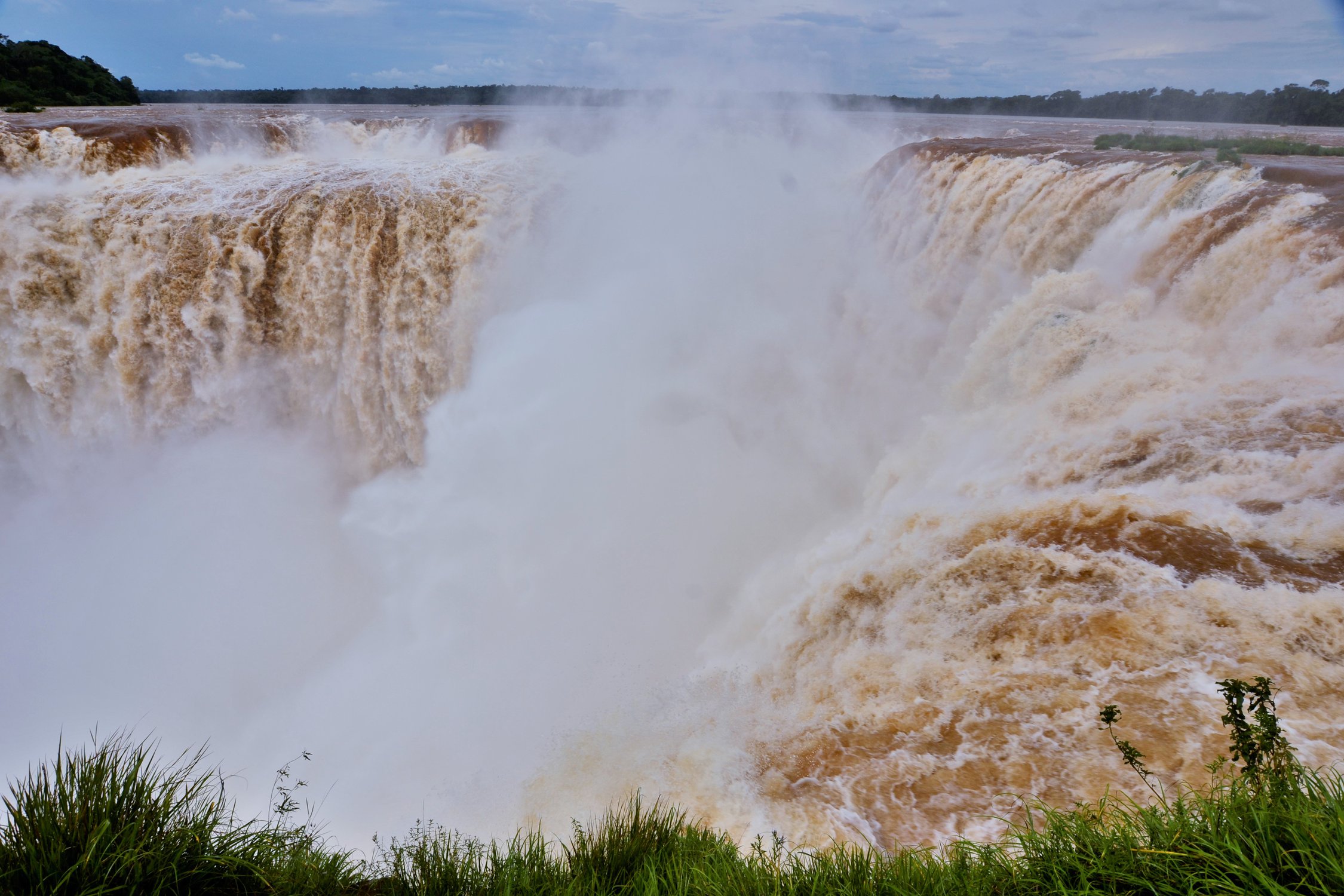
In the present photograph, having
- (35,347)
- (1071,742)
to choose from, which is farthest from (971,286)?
(35,347)

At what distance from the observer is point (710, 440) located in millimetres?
10914

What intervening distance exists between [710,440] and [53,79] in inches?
1372

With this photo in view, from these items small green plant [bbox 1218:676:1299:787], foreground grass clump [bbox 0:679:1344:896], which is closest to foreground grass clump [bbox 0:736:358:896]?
foreground grass clump [bbox 0:679:1344:896]

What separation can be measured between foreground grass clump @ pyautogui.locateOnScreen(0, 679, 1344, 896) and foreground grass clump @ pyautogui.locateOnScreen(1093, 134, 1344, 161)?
30.1 feet

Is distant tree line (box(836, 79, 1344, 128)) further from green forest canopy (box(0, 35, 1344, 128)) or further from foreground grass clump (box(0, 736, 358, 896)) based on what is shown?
foreground grass clump (box(0, 736, 358, 896))

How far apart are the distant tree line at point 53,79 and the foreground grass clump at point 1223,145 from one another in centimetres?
3191

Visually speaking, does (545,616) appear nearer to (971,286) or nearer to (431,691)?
(431,691)

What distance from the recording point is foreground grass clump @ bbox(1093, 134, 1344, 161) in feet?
37.0

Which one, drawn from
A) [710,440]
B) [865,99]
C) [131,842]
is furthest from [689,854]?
[865,99]

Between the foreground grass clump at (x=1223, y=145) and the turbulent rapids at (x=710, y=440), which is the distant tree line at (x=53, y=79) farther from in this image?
the foreground grass clump at (x=1223, y=145)

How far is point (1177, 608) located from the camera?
3.76 meters

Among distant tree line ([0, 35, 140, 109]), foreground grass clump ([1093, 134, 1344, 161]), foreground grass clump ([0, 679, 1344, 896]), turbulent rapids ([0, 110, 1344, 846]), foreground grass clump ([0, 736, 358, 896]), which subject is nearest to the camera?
foreground grass clump ([0, 679, 1344, 896])

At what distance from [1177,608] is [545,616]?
5.94 metres

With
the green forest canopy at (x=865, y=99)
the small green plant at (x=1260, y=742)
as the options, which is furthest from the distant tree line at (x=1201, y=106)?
the small green plant at (x=1260, y=742)
